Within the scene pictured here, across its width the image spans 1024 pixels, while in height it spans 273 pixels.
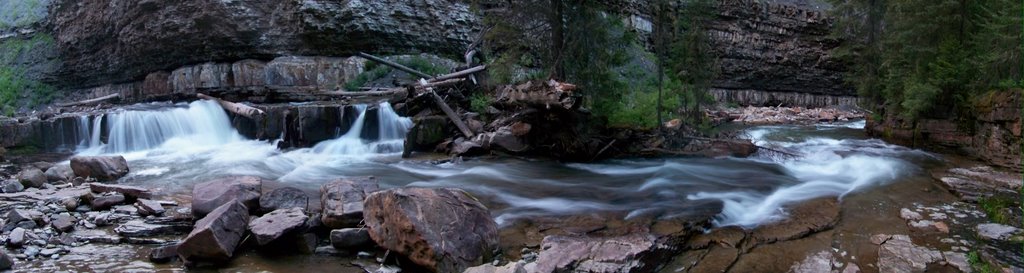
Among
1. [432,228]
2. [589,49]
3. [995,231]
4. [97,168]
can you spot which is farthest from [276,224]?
[589,49]

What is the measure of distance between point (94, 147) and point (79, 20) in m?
18.6

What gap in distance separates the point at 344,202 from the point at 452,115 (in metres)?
6.99

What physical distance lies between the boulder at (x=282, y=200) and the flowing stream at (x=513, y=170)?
1960 millimetres

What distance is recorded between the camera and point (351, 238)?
201 inches

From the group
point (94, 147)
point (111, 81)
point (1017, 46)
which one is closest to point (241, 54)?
point (94, 147)

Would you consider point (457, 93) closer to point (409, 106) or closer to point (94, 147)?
point (409, 106)

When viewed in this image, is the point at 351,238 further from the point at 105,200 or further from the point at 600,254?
the point at 105,200

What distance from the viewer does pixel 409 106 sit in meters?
13.9

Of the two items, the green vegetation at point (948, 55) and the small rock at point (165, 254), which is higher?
the green vegetation at point (948, 55)

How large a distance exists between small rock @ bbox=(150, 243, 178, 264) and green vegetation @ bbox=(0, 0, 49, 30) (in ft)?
124

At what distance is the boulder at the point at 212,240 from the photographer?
15.3 feet

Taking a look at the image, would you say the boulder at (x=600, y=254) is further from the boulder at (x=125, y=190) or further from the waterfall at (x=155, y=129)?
the waterfall at (x=155, y=129)

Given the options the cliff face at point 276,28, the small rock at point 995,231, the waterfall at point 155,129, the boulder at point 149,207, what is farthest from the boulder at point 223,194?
the cliff face at point 276,28

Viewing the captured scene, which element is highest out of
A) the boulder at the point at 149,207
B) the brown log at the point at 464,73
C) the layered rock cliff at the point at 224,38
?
the layered rock cliff at the point at 224,38
